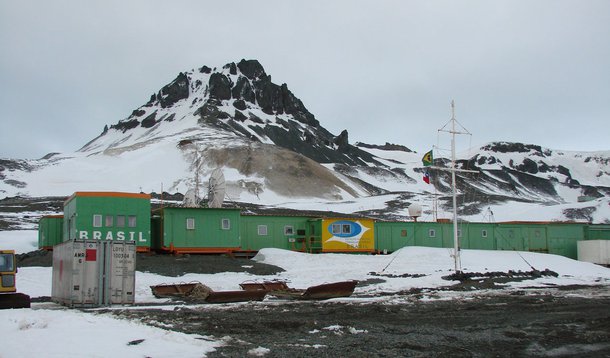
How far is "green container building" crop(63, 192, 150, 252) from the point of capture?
33031 millimetres

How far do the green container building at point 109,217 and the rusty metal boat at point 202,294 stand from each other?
9.94 metres

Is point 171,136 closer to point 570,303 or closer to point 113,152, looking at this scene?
point 113,152

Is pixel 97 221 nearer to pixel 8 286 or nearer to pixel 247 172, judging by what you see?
pixel 8 286

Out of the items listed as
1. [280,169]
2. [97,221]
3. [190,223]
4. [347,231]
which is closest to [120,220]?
[97,221]

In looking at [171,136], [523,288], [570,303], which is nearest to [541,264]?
[523,288]

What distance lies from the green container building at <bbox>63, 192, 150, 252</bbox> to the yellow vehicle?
15.2 m

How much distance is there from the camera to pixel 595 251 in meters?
41.8

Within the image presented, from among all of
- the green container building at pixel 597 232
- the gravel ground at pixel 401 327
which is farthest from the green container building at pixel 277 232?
the green container building at pixel 597 232

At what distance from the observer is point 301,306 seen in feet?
64.7

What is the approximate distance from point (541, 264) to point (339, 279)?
14.8 m

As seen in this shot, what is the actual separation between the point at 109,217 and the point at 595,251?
3182cm

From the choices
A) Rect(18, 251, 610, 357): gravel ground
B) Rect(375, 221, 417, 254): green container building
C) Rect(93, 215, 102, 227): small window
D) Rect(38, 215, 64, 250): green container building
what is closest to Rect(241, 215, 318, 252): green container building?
Rect(375, 221, 417, 254): green container building

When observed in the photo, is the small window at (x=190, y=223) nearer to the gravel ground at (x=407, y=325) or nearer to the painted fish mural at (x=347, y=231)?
the painted fish mural at (x=347, y=231)

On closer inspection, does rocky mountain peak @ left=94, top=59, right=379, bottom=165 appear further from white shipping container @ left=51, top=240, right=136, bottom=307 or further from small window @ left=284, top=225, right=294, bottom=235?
white shipping container @ left=51, top=240, right=136, bottom=307
